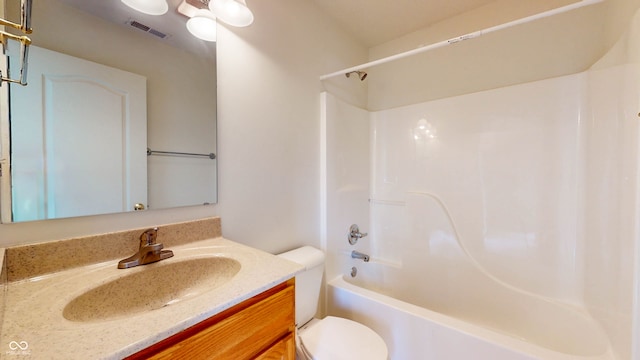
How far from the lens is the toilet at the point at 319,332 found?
3.54ft

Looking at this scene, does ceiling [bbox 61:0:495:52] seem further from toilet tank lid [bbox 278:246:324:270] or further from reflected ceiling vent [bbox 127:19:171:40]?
toilet tank lid [bbox 278:246:324:270]

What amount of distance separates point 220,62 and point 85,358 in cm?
113

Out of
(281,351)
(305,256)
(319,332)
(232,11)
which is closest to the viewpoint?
(281,351)

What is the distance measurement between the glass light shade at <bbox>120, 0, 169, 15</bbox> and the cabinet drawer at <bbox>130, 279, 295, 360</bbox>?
1.13 meters

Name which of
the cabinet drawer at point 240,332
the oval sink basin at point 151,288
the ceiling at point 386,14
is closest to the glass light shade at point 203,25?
the ceiling at point 386,14

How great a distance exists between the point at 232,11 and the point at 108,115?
2.25 ft

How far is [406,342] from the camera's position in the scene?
127cm

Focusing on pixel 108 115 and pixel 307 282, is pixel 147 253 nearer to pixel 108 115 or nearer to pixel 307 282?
pixel 108 115

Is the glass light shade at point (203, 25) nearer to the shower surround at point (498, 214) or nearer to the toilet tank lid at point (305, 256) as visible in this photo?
the shower surround at point (498, 214)

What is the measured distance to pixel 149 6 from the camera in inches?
35.7

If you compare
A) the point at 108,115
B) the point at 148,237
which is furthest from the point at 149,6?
the point at 148,237

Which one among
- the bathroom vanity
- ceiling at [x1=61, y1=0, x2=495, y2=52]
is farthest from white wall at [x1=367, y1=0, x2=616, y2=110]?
the bathroom vanity

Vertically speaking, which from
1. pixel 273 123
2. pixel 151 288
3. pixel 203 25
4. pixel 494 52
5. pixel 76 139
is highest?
pixel 494 52

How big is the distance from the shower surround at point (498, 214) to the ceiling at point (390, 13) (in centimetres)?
65
